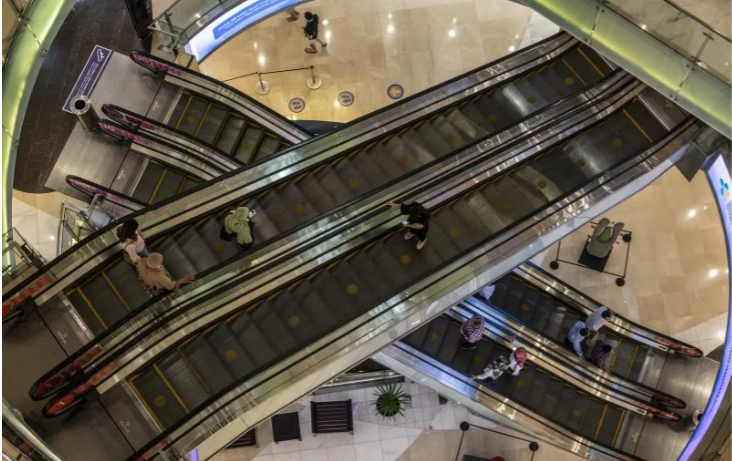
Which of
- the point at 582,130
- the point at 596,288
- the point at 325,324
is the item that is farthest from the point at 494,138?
the point at 596,288

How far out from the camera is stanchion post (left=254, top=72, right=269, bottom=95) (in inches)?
577

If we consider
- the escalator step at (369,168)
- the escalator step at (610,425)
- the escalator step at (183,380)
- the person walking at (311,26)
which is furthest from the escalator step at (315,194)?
the escalator step at (610,425)

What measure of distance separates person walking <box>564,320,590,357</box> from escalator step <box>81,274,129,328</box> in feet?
25.2

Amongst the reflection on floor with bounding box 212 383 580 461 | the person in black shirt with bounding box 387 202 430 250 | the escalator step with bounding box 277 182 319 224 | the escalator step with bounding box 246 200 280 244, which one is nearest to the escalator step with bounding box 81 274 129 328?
the escalator step with bounding box 246 200 280 244

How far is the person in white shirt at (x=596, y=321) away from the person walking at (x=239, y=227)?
20.8 feet

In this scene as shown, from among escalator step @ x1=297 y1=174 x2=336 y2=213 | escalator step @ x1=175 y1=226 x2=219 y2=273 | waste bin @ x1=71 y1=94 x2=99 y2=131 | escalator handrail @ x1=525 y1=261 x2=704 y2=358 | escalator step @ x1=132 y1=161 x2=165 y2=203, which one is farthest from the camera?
escalator handrail @ x1=525 y1=261 x2=704 y2=358

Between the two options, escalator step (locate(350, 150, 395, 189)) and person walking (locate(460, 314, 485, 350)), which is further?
person walking (locate(460, 314, 485, 350))

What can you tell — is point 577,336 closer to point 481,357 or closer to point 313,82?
point 481,357

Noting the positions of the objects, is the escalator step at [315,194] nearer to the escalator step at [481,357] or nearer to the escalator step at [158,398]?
the escalator step at [158,398]

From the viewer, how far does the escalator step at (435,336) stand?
11.1m

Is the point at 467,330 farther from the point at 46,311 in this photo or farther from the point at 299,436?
the point at 46,311

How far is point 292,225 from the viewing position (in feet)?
32.0

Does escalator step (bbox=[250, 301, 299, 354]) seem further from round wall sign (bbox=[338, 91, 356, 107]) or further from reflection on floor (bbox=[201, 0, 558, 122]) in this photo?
round wall sign (bbox=[338, 91, 356, 107])

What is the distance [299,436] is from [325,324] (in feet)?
14.9
